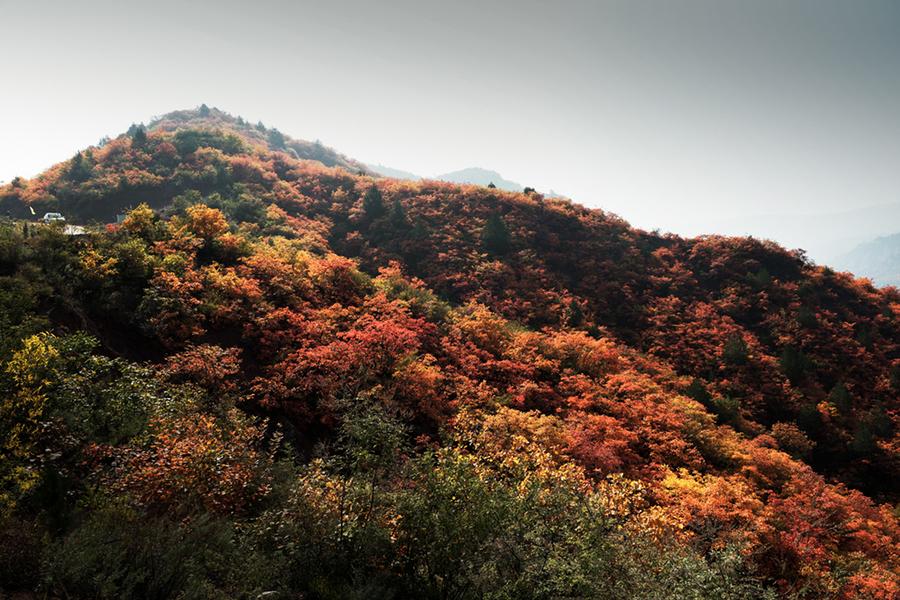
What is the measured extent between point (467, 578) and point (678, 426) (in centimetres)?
1908

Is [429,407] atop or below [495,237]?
below

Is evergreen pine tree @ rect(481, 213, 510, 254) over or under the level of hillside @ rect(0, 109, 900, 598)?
over

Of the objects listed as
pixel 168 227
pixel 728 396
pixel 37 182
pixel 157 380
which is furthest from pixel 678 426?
pixel 37 182

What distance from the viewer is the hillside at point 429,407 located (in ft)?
33.1

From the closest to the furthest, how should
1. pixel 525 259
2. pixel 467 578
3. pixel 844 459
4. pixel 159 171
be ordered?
pixel 467 578 → pixel 844 459 → pixel 525 259 → pixel 159 171

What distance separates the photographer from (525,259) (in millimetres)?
45844

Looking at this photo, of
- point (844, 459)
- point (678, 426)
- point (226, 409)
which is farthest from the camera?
point (844, 459)

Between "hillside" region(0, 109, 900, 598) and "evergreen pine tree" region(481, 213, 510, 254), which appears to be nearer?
"hillside" region(0, 109, 900, 598)

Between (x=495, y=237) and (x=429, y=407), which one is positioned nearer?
(x=429, y=407)

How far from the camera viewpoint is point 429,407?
70.3ft

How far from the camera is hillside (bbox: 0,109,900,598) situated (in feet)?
33.1

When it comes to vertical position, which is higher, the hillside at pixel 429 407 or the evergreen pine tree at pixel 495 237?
the evergreen pine tree at pixel 495 237

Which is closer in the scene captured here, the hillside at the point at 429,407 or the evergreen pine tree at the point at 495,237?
the hillside at the point at 429,407

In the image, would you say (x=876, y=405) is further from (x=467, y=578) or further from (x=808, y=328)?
(x=467, y=578)
